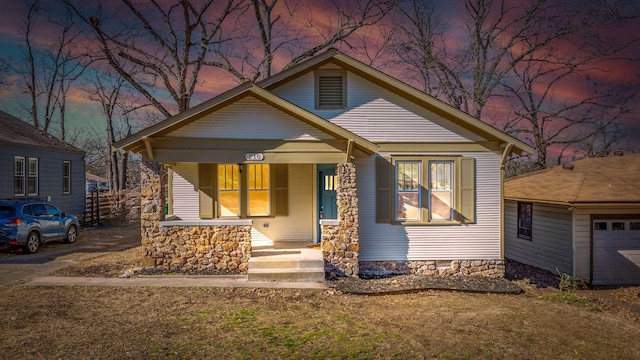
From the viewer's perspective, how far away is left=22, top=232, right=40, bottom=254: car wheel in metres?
14.1

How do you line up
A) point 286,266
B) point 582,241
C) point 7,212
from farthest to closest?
1. point 7,212
2. point 582,241
3. point 286,266

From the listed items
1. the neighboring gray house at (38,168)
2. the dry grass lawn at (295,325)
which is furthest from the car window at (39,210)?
the dry grass lawn at (295,325)

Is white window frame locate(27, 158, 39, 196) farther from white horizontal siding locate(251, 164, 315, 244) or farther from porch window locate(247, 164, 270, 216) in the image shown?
white horizontal siding locate(251, 164, 315, 244)

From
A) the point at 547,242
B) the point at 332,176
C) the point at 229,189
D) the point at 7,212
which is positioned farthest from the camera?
the point at 547,242

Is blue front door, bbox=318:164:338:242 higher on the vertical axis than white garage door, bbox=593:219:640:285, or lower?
higher

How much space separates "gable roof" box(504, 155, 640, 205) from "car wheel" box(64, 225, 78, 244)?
17430mm

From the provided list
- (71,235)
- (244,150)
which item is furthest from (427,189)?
(71,235)

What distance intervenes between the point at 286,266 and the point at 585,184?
10.7 m

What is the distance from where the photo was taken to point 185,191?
12.2 meters

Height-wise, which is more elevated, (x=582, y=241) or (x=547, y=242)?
(x=582, y=241)

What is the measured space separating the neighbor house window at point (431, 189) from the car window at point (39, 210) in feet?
39.7

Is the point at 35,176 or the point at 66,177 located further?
the point at 66,177

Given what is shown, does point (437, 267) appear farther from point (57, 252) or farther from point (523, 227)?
point (57, 252)

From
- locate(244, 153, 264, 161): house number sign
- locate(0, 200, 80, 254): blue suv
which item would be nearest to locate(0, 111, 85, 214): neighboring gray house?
locate(0, 200, 80, 254): blue suv
